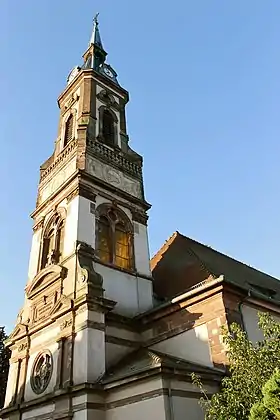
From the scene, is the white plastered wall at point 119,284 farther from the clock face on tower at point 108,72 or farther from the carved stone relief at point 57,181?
the clock face on tower at point 108,72

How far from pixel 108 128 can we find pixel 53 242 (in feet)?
25.9

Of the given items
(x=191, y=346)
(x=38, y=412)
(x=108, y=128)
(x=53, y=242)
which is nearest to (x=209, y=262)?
(x=191, y=346)

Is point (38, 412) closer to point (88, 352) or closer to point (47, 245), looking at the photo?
point (88, 352)

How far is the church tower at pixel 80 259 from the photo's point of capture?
47.7 feet

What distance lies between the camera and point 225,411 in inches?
361

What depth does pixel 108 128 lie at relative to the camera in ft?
78.7

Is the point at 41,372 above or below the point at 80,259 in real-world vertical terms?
below

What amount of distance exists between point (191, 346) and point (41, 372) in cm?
581

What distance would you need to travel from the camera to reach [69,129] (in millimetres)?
24250

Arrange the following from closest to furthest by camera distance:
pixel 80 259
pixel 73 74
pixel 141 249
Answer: pixel 80 259 → pixel 141 249 → pixel 73 74

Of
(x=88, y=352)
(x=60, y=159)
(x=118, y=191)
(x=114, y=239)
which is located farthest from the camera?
(x=60, y=159)

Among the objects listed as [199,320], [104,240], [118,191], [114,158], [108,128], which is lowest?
[199,320]

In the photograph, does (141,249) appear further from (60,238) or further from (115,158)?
(115,158)

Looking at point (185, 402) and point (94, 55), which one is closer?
point (185, 402)
